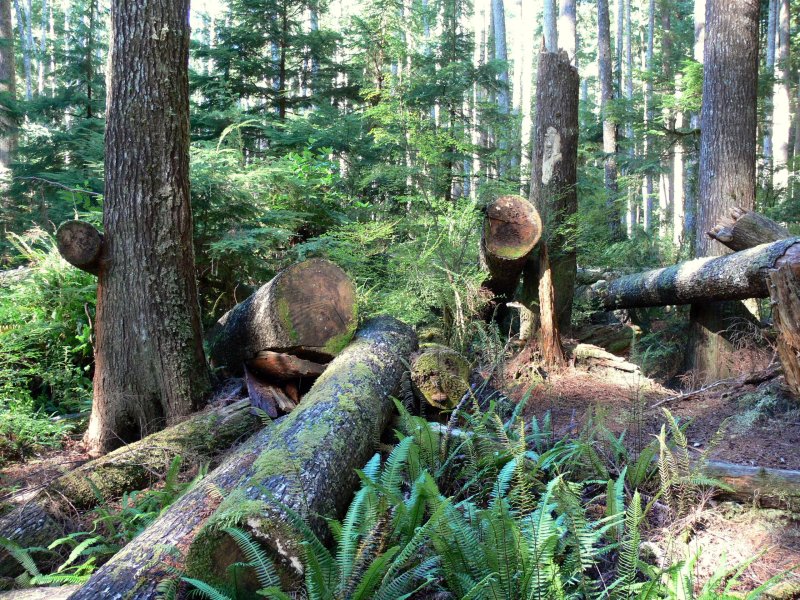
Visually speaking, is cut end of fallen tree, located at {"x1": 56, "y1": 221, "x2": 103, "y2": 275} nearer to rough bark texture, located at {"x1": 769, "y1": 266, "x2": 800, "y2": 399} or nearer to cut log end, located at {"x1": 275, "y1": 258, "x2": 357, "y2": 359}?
cut log end, located at {"x1": 275, "y1": 258, "x2": 357, "y2": 359}

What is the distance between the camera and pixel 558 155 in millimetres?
7023

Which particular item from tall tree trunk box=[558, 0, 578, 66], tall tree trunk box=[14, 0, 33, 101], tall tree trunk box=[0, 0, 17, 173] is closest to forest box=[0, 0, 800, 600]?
tall tree trunk box=[558, 0, 578, 66]

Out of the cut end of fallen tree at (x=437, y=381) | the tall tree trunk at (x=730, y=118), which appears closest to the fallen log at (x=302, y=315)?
the cut end of fallen tree at (x=437, y=381)

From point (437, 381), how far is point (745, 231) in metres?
4.18

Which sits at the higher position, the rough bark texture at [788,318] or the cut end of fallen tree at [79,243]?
the cut end of fallen tree at [79,243]

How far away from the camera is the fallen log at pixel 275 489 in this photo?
2.44 m

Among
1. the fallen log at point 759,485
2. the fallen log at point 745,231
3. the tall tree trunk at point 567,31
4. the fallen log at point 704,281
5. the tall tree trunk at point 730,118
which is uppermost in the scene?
the tall tree trunk at point 567,31

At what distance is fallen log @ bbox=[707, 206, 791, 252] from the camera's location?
6.06 meters

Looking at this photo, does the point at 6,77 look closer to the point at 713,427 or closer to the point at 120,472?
the point at 120,472

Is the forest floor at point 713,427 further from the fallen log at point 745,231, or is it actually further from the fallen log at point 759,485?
the fallen log at point 745,231

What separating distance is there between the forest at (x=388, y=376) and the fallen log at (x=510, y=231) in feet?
0.11

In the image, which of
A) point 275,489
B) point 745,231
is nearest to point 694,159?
point 745,231

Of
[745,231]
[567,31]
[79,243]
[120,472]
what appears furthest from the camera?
[567,31]

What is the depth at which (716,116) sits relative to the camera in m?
7.40
